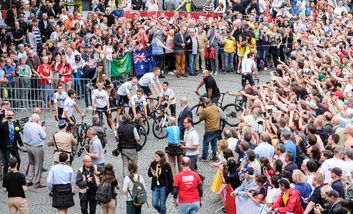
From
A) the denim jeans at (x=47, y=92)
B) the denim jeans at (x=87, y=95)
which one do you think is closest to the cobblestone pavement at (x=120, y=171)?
the denim jeans at (x=47, y=92)

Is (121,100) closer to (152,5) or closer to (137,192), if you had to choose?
(137,192)

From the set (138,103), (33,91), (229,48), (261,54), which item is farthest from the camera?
(261,54)

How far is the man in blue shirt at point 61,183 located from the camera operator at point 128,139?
2.43 m

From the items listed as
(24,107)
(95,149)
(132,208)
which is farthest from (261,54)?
(132,208)

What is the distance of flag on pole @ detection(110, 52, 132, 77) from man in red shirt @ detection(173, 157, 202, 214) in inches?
496

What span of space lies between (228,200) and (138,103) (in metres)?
6.59

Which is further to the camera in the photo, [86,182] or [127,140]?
[127,140]

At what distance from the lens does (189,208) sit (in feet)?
57.8

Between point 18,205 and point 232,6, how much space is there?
20.9 metres

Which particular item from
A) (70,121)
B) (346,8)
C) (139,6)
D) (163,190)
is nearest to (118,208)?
(163,190)

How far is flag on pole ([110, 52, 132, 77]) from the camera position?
97.9 feet

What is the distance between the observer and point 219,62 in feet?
110

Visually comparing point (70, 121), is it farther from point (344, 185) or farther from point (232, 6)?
point (232, 6)

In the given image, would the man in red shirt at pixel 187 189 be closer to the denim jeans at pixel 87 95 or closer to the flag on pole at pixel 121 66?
the denim jeans at pixel 87 95
